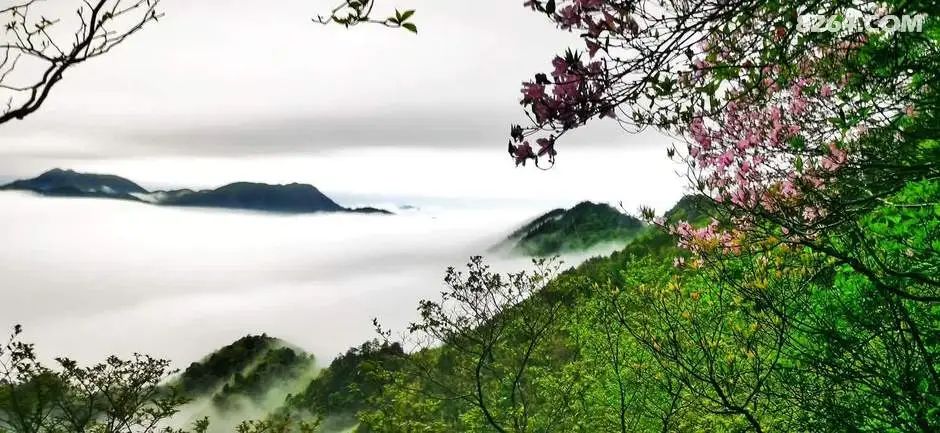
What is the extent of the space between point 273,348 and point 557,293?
10681 centimetres

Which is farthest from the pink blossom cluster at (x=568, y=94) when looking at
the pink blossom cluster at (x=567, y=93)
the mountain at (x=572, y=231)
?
the mountain at (x=572, y=231)

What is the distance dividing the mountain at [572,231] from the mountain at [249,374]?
48.1m

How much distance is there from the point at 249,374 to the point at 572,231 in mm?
71808

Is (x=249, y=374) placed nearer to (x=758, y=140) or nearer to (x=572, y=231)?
(x=572, y=231)

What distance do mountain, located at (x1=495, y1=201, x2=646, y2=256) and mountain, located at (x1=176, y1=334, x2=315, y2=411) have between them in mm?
48114

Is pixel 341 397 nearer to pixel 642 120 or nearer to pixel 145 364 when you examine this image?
pixel 145 364

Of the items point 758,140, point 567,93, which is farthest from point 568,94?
point 758,140

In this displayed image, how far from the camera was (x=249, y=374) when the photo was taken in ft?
369

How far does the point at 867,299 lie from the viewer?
7.10 m

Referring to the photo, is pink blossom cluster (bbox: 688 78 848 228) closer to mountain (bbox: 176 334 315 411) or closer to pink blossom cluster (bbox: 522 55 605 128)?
pink blossom cluster (bbox: 522 55 605 128)

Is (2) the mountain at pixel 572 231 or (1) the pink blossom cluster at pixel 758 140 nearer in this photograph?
(1) the pink blossom cluster at pixel 758 140

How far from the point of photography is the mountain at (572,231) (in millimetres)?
134625

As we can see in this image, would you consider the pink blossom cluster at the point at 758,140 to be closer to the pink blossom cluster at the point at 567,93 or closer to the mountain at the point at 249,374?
the pink blossom cluster at the point at 567,93

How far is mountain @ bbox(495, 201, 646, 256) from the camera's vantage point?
13462cm
